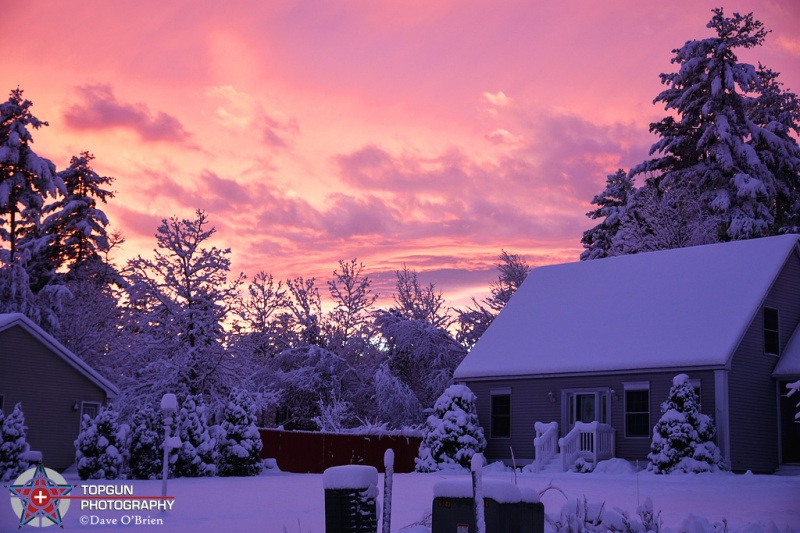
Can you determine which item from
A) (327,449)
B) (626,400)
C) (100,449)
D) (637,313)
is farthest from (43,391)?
(637,313)

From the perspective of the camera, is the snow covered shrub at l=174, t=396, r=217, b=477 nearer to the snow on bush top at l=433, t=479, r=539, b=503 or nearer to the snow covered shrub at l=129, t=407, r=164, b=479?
the snow covered shrub at l=129, t=407, r=164, b=479

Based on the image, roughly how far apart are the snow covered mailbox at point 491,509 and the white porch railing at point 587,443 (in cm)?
1926

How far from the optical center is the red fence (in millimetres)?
38188

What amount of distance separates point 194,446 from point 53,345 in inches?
275

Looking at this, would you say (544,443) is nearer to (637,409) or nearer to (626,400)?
(626,400)

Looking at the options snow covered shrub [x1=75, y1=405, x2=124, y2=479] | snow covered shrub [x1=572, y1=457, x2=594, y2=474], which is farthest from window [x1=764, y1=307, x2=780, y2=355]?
snow covered shrub [x1=75, y1=405, x2=124, y2=479]

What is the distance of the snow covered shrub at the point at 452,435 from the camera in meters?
34.2

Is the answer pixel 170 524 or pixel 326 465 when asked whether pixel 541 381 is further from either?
pixel 170 524

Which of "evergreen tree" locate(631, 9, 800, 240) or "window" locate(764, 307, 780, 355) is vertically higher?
"evergreen tree" locate(631, 9, 800, 240)

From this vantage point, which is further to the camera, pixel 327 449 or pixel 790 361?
pixel 327 449

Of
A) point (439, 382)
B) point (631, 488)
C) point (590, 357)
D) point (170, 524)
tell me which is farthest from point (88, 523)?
point (439, 382)

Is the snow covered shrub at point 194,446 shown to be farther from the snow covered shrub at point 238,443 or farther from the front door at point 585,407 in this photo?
the front door at point 585,407

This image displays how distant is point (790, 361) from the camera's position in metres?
32.2

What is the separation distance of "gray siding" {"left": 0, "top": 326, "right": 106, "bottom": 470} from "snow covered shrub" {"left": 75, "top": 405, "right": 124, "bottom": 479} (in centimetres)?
410
